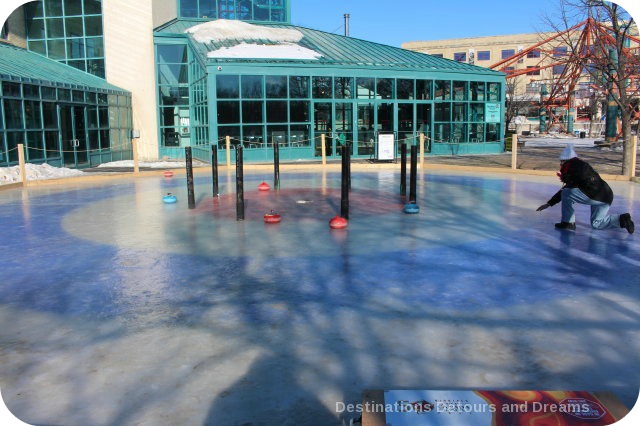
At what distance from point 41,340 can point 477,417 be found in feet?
12.0

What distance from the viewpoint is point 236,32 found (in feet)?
98.7

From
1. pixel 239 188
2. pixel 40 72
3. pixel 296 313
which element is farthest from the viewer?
pixel 40 72

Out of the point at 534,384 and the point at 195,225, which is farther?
the point at 195,225

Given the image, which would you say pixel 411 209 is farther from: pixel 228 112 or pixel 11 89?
pixel 11 89

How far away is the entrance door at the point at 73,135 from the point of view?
2425 centimetres

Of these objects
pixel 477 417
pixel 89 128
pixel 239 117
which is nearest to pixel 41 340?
pixel 477 417

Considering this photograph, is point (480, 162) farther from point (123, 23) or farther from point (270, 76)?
point (123, 23)

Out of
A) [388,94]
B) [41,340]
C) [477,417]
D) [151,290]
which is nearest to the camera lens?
[477,417]

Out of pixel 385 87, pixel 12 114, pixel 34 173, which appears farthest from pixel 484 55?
pixel 34 173

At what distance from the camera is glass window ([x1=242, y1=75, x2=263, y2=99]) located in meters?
25.7

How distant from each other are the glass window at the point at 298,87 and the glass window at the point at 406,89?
4.90 m

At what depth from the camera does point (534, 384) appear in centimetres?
386

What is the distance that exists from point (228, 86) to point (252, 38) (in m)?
5.16

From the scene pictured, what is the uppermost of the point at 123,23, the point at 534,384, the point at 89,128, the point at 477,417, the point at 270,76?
the point at 123,23
